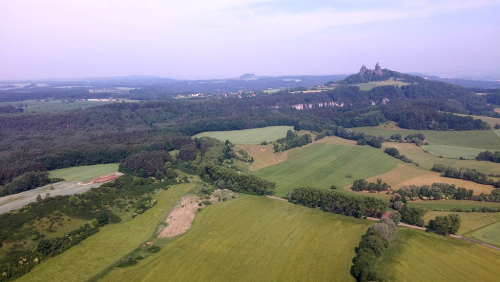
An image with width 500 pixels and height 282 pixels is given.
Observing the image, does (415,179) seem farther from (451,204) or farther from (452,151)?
(452,151)

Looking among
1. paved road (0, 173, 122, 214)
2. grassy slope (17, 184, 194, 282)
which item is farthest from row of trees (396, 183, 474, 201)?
paved road (0, 173, 122, 214)

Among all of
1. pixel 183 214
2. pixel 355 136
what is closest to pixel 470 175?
pixel 355 136

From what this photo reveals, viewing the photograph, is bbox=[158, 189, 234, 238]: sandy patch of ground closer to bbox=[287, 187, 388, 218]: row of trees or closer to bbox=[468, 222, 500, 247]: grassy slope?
bbox=[287, 187, 388, 218]: row of trees

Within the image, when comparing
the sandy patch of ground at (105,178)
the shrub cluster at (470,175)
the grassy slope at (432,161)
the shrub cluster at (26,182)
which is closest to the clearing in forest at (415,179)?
the shrub cluster at (470,175)

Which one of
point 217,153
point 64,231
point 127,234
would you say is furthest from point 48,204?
point 217,153

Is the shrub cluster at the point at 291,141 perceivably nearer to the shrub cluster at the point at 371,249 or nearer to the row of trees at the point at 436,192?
the row of trees at the point at 436,192

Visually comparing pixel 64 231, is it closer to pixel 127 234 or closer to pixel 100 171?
pixel 127 234

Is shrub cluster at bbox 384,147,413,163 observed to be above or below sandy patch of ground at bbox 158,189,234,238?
above
